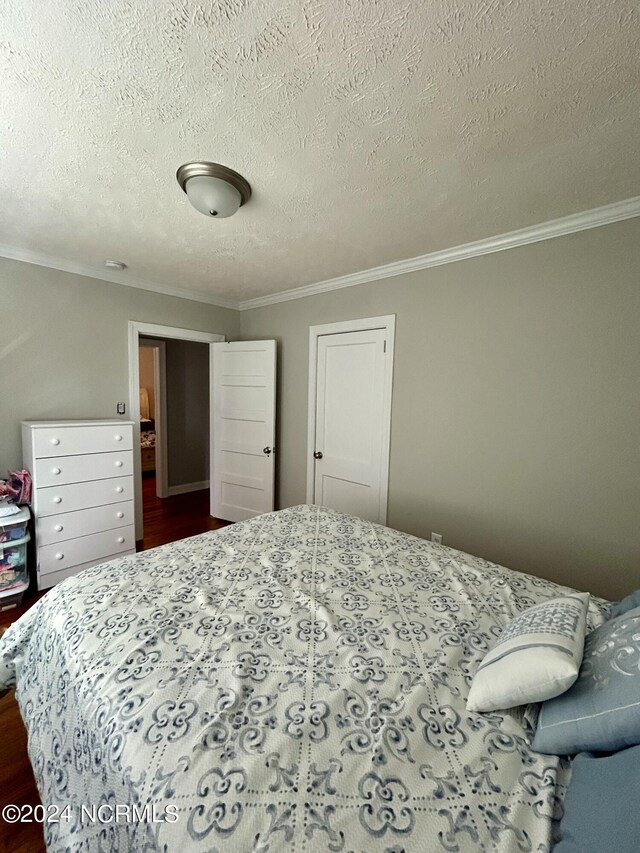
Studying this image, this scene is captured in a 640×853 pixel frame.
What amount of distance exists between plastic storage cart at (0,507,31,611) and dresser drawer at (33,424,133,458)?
45cm

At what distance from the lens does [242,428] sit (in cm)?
386

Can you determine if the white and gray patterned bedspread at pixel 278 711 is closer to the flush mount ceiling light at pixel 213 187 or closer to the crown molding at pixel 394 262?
the flush mount ceiling light at pixel 213 187

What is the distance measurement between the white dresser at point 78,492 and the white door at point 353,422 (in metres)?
1.68

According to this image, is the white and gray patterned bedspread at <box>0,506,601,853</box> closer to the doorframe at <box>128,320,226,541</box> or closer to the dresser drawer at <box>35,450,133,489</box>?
the dresser drawer at <box>35,450,133,489</box>

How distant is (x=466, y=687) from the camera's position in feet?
3.20

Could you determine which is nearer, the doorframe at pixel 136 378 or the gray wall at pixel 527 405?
the gray wall at pixel 527 405

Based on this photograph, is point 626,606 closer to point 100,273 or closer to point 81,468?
point 81,468

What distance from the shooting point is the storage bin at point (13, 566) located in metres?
2.35

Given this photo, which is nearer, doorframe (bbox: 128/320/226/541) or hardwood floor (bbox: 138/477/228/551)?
doorframe (bbox: 128/320/226/541)

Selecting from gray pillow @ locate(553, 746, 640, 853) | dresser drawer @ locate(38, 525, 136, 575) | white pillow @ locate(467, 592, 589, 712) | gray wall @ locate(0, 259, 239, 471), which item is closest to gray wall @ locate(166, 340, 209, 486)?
gray wall @ locate(0, 259, 239, 471)

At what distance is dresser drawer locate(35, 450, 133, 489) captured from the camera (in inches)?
99.0

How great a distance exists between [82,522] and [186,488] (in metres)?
2.63

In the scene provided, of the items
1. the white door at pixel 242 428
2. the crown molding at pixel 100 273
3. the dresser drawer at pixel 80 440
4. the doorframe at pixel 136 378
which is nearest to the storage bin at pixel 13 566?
the dresser drawer at pixel 80 440

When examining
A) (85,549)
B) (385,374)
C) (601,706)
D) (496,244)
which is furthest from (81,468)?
(496,244)
